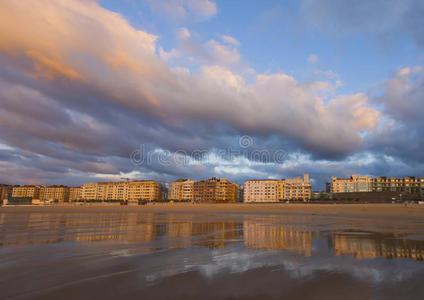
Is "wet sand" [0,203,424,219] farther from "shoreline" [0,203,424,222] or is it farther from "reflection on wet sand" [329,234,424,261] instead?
"reflection on wet sand" [329,234,424,261]

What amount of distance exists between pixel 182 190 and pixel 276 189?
206 feet

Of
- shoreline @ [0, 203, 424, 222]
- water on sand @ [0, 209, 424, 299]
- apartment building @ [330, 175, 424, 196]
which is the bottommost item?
shoreline @ [0, 203, 424, 222]

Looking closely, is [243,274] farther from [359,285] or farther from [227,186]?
[227,186]

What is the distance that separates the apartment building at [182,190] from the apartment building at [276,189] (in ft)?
120

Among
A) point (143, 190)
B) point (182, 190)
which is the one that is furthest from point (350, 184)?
point (143, 190)

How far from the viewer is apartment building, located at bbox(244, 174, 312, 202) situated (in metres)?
159

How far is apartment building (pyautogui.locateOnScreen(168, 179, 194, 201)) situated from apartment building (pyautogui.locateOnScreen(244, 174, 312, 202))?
36703 mm

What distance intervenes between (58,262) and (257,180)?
170m

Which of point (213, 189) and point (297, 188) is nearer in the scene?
point (297, 188)

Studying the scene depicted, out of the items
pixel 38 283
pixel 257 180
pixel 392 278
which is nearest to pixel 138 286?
pixel 38 283

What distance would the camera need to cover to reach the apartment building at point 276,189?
159125 millimetres

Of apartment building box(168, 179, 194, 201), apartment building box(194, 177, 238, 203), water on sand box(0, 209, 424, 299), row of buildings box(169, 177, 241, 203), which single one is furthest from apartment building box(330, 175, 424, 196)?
water on sand box(0, 209, 424, 299)

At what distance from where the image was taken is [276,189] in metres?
166

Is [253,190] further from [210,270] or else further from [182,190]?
[210,270]
